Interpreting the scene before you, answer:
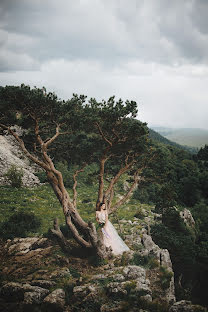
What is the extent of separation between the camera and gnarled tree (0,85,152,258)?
1162 cm

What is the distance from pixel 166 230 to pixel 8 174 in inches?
828

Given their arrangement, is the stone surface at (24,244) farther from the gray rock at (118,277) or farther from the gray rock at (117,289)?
the gray rock at (117,289)

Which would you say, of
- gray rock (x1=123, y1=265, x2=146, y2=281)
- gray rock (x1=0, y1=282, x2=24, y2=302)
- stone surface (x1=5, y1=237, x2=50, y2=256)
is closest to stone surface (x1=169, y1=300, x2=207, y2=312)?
gray rock (x1=123, y1=265, x2=146, y2=281)

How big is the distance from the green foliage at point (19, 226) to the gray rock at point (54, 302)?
253 inches

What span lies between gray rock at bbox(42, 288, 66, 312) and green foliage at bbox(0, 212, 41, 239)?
6427mm

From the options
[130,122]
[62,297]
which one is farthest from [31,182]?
[62,297]

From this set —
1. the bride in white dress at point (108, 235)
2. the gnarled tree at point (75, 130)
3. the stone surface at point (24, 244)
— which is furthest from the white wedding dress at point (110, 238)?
the stone surface at point (24, 244)

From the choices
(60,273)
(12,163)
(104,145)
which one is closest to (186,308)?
(60,273)

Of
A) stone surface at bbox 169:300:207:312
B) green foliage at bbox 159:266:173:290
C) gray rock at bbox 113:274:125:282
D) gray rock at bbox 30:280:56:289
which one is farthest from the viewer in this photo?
green foliage at bbox 159:266:173:290

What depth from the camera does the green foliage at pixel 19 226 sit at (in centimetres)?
1253

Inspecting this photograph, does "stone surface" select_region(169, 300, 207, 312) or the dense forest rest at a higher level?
the dense forest

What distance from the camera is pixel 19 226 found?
44.7ft

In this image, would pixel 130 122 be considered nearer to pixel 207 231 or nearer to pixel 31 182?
pixel 31 182

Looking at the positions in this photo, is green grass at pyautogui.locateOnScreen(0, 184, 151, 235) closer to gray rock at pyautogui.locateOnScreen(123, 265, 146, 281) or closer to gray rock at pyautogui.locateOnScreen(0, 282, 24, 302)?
gray rock at pyautogui.locateOnScreen(0, 282, 24, 302)
